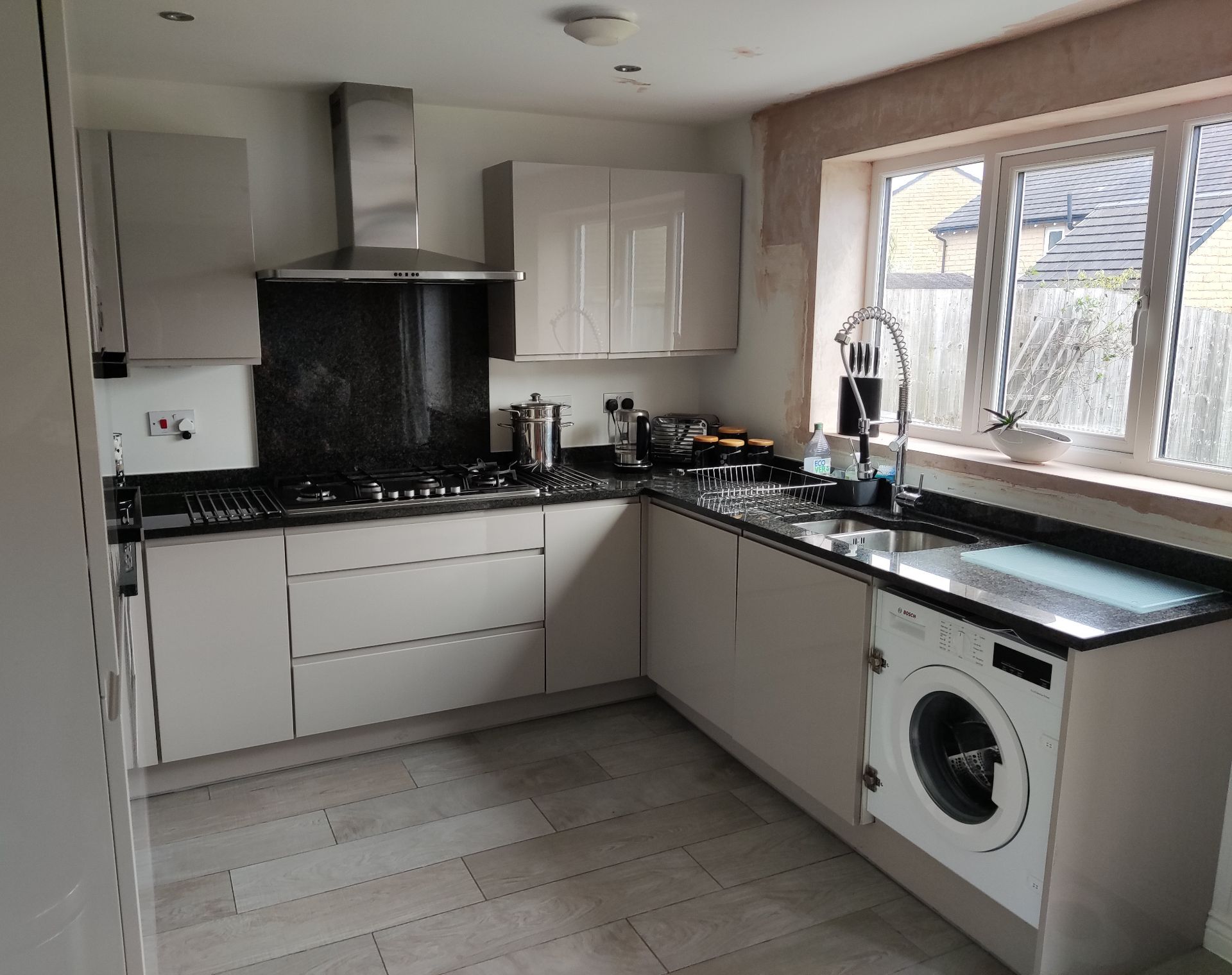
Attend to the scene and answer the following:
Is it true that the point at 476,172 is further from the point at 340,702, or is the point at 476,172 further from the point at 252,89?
the point at 340,702

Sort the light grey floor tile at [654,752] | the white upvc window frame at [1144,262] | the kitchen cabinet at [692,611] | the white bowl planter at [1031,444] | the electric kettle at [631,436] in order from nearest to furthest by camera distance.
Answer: the white upvc window frame at [1144,262] < the white bowl planter at [1031,444] < the kitchen cabinet at [692,611] < the light grey floor tile at [654,752] < the electric kettle at [631,436]

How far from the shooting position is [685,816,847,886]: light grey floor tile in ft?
8.49

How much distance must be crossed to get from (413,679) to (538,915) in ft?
3.42

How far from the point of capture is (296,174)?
3301 millimetres

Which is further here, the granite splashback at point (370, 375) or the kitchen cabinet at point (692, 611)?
the granite splashback at point (370, 375)

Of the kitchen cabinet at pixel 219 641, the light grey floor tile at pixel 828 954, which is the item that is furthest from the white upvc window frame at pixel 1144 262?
the kitchen cabinet at pixel 219 641

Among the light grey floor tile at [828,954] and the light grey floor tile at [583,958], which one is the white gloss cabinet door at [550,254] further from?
the light grey floor tile at [828,954]

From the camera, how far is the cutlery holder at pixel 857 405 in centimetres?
320

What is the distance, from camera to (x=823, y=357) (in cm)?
353

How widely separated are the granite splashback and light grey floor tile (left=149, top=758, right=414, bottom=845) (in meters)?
1.11

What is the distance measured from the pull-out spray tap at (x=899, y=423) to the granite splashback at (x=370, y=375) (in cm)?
144

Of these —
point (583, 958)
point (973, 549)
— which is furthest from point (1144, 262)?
point (583, 958)

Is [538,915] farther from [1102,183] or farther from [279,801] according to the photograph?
[1102,183]

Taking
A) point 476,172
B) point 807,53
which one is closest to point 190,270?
point 476,172
